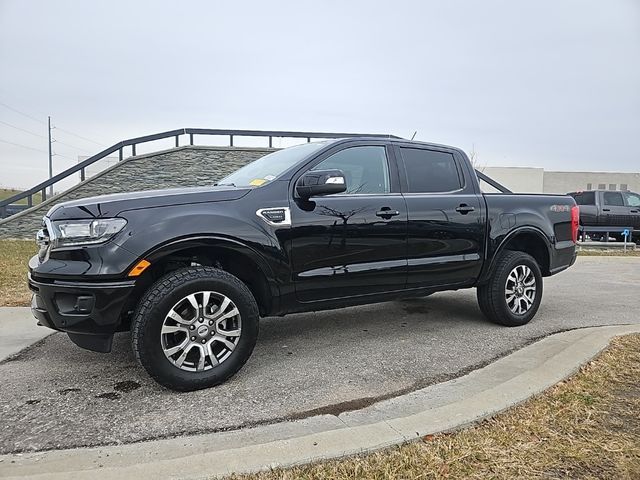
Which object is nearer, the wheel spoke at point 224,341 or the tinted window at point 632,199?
the wheel spoke at point 224,341

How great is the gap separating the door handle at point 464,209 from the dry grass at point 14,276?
502 cm


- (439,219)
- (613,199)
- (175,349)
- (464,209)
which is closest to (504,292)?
(464,209)

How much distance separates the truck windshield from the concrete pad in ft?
7.45

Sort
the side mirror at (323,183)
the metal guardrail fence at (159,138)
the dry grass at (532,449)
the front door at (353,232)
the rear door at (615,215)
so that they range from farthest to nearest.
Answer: the rear door at (615,215)
the metal guardrail fence at (159,138)
the front door at (353,232)
the side mirror at (323,183)
the dry grass at (532,449)

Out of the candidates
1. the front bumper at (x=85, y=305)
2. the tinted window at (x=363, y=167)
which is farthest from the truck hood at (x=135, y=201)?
the tinted window at (x=363, y=167)

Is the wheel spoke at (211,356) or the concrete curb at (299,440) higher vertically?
the wheel spoke at (211,356)

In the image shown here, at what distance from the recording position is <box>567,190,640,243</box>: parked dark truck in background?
15141 mm

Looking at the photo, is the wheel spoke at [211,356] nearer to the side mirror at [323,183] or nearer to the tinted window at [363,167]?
the side mirror at [323,183]

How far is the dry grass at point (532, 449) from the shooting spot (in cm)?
221

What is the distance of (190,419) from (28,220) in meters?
13.7

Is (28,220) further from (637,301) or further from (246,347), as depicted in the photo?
(637,301)

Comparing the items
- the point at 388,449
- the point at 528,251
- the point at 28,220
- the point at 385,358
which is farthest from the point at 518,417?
the point at 28,220

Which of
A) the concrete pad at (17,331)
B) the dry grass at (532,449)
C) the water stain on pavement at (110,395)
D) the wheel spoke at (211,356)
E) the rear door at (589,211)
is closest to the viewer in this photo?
Result: the dry grass at (532,449)

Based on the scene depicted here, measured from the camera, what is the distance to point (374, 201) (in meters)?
3.92
